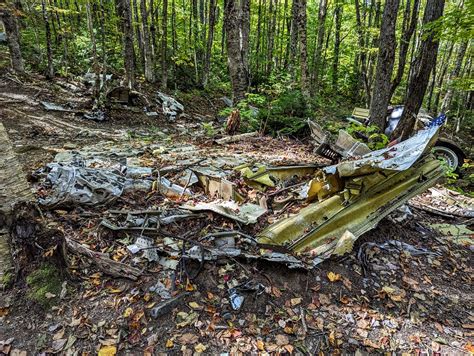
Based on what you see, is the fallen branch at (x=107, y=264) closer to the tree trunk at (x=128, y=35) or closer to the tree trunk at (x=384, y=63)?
the tree trunk at (x=384, y=63)

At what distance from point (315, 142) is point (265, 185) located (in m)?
4.00

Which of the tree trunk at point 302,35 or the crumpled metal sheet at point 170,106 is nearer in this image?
the tree trunk at point 302,35

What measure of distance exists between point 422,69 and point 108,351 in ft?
26.7

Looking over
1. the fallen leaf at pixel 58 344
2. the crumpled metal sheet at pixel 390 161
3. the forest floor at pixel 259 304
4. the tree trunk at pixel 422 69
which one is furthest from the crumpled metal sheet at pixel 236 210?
the tree trunk at pixel 422 69

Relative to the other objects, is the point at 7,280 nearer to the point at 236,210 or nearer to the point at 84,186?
the point at 84,186

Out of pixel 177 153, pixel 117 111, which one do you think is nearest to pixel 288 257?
pixel 177 153

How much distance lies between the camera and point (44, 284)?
2.97 m

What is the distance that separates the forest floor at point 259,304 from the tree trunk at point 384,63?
520 cm

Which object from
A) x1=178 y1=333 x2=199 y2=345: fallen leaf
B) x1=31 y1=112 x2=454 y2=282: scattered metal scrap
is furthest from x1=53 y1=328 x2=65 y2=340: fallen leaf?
x1=178 y1=333 x2=199 y2=345: fallen leaf

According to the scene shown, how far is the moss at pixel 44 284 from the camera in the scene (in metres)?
2.90

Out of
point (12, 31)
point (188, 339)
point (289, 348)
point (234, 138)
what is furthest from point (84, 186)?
point (12, 31)

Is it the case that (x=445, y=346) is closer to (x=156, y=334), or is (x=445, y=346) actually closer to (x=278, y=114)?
(x=156, y=334)

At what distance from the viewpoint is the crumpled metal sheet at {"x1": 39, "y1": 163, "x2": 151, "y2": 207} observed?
427 cm

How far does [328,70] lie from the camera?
2356cm
